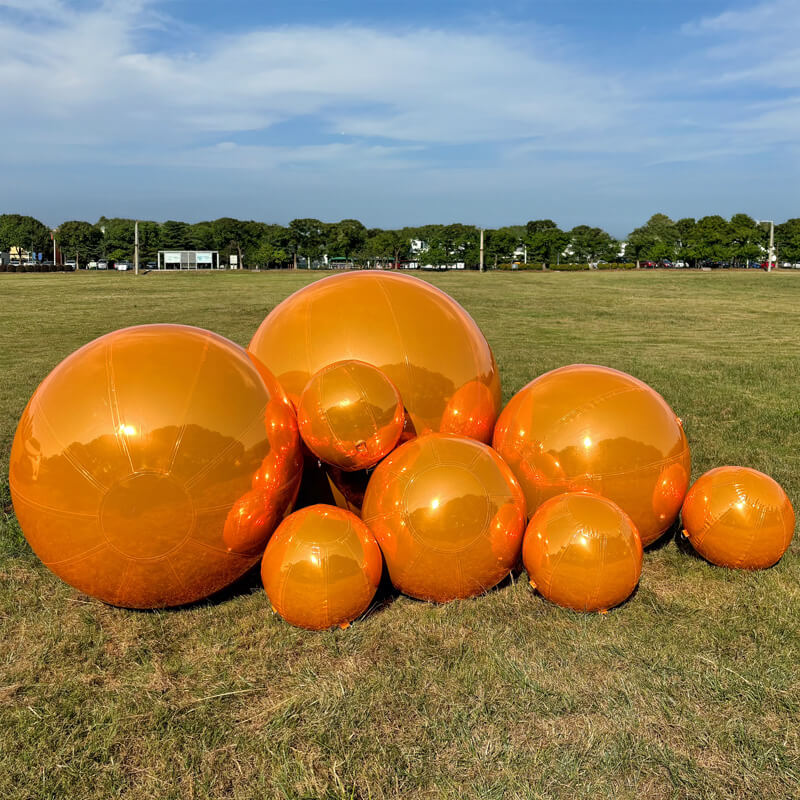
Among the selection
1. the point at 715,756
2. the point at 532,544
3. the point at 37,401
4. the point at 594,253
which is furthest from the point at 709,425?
the point at 594,253

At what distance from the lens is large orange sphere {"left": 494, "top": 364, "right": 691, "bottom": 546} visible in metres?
5.53

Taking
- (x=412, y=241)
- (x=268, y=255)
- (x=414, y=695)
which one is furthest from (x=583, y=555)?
(x=412, y=241)

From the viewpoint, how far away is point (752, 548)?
5.49 metres

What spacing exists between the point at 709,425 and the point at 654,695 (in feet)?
24.1

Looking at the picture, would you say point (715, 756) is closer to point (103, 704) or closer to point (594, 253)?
point (103, 704)

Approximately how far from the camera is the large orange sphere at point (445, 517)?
4.71m

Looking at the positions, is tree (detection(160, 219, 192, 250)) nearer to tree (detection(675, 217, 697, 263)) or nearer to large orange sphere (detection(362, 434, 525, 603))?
tree (detection(675, 217, 697, 263))

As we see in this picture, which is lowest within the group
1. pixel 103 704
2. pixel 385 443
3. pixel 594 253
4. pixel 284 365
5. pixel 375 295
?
pixel 103 704

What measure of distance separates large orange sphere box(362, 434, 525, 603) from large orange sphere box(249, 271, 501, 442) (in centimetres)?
63

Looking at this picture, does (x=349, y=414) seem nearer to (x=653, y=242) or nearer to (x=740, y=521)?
(x=740, y=521)

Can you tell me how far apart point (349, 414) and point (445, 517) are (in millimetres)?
903

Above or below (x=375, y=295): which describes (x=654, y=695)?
below

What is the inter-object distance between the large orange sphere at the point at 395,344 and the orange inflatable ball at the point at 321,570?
3.91 feet

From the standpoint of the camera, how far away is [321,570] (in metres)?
4.48
